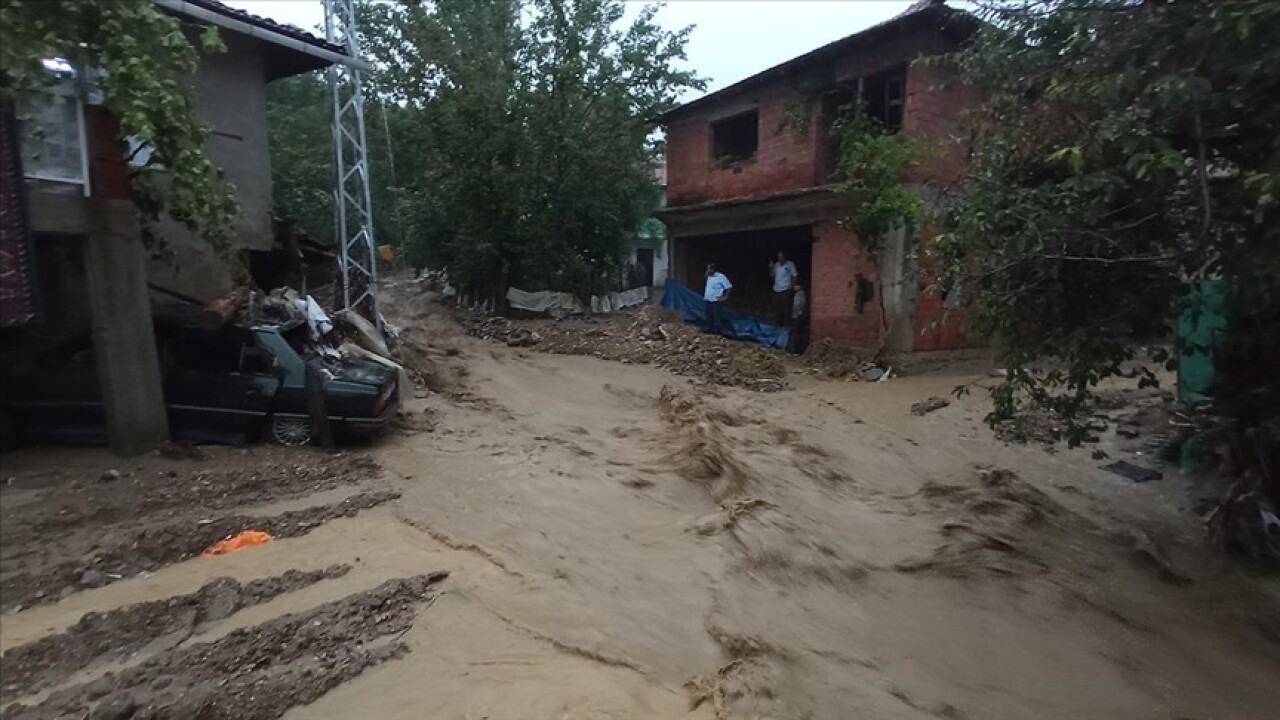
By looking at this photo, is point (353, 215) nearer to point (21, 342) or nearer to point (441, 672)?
point (21, 342)

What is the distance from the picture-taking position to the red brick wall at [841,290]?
15.4 meters

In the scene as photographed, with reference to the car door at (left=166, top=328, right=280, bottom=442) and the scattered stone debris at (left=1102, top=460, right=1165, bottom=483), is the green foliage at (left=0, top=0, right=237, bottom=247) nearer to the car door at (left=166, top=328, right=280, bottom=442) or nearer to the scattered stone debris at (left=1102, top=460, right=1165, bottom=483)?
the car door at (left=166, top=328, right=280, bottom=442)

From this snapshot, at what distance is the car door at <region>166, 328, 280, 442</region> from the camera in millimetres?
8414

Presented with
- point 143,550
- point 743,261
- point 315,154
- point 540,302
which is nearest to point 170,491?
point 143,550

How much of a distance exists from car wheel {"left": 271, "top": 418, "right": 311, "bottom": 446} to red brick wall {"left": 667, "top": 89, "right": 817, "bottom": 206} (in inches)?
449

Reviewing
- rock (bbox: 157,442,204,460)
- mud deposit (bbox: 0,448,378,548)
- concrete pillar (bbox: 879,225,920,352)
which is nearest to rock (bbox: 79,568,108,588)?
mud deposit (bbox: 0,448,378,548)

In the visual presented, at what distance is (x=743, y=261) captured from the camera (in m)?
21.1

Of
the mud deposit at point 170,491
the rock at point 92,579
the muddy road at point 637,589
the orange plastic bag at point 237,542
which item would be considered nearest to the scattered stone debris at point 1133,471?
the muddy road at point 637,589

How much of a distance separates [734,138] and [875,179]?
6.70 metres

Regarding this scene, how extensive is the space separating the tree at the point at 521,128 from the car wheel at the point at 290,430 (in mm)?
11265

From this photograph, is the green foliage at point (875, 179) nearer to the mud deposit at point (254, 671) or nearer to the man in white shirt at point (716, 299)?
the man in white shirt at point (716, 299)

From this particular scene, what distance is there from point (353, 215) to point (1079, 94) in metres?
13.8

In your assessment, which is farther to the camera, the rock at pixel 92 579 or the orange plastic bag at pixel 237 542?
the orange plastic bag at pixel 237 542

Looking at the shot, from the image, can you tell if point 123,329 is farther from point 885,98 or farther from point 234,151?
point 885,98
